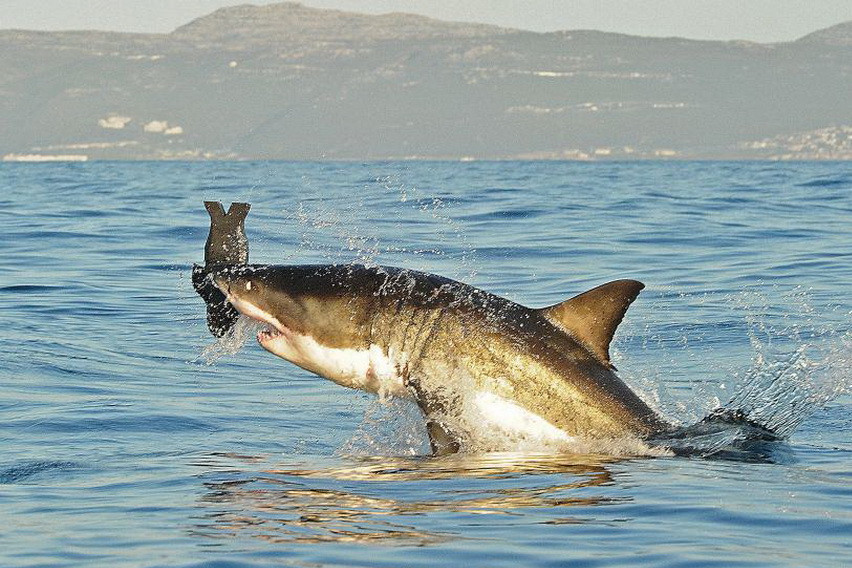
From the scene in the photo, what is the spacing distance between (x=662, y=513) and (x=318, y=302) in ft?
8.90

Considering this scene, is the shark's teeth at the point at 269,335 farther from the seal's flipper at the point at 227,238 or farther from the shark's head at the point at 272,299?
the seal's flipper at the point at 227,238

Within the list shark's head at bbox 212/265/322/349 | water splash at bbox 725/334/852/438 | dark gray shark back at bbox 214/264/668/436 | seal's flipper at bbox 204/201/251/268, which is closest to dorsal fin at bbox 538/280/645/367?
dark gray shark back at bbox 214/264/668/436

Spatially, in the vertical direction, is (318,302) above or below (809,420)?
above

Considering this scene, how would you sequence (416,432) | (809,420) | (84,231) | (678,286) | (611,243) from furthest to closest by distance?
1. (84,231)
2. (611,243)
3. (678,286)
4. (809,420)
5. (416,432)

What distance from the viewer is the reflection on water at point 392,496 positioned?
776 centimetres

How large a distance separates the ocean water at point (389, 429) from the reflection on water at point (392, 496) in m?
0.02

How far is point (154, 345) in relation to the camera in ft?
50.7

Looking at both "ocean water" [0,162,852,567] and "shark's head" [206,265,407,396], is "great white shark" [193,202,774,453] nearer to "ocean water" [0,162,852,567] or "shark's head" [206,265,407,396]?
"shark's head" [206,265,407,396]

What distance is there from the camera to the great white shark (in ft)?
31.6

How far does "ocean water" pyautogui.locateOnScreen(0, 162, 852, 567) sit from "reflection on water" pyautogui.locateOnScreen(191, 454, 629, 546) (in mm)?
24

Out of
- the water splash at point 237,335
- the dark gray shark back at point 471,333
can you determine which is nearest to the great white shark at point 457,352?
the dark gray shark back at point 471,333

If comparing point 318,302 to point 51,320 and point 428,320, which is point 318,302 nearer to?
point 428,320

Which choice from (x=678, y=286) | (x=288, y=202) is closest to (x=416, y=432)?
(x=678, y=286)

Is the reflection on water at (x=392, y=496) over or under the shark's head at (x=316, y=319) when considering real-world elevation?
under
